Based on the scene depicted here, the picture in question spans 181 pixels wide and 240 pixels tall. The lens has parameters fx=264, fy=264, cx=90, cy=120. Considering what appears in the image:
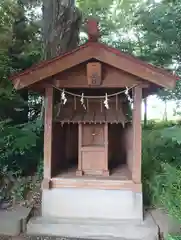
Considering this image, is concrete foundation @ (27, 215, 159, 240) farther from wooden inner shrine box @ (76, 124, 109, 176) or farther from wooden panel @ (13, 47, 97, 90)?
wooden panel @ (13, 47, 97, 90)

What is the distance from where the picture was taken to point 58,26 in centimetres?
490

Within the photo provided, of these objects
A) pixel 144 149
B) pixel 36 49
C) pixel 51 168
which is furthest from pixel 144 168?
pixel 36 49

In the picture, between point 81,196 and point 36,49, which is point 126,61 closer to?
point 81,196

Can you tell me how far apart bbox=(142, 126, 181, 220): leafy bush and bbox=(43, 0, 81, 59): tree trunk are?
2.40 metres

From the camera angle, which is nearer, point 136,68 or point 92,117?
point 136,68

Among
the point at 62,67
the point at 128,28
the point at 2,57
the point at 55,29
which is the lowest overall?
the point at 62,67

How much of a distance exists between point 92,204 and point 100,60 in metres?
1.89

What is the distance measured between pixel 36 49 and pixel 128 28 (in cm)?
490

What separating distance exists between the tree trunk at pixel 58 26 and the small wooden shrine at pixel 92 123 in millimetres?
1375

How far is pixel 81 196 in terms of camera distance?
356 centimetres

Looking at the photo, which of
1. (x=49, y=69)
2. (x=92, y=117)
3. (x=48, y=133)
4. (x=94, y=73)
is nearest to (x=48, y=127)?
(x=48, y=133)

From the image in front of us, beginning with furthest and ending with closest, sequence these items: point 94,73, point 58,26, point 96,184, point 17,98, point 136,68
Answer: point 17,98 → point 58,26 → point 96,184 → point 94,73 → point 136,68

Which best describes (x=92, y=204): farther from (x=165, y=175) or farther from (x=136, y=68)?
(x=136, y=68)

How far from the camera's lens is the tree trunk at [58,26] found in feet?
15.9
